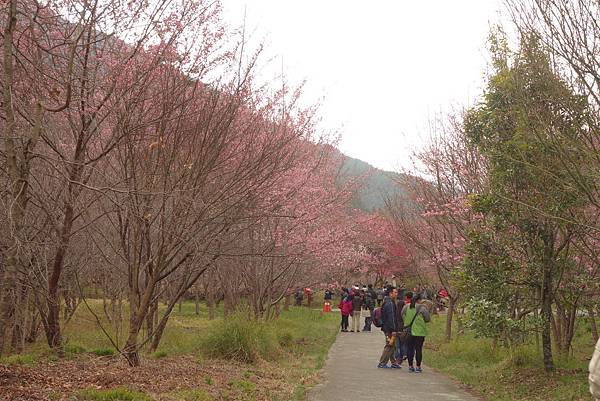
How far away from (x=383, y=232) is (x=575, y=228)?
32.8m

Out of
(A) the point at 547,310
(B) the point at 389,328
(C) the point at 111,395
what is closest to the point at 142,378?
(C) the point at 111,395

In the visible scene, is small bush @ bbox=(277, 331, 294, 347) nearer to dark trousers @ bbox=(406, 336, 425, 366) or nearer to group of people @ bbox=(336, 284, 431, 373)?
group of people @ bbox=(336, 284, 431, 373)

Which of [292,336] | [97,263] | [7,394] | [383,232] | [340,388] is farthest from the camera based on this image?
[383,232]

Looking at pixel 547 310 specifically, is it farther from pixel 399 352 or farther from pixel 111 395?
pixel 111 395

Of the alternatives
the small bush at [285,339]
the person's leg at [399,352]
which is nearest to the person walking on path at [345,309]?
the small bush at [285,339]

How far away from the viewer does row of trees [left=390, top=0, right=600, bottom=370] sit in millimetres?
8367

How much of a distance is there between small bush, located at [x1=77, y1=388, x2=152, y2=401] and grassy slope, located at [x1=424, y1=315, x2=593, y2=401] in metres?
5.24

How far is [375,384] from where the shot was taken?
9992 millimetres

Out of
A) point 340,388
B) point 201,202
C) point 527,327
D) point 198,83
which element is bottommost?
point 340,388

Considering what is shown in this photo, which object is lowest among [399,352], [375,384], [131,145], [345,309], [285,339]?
[375,384]

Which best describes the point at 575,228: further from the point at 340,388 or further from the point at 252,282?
the point at 252,282

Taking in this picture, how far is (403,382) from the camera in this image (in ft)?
34.1

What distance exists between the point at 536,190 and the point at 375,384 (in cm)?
433

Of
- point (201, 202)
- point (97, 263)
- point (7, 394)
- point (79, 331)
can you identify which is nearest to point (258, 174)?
point (201, 202)
